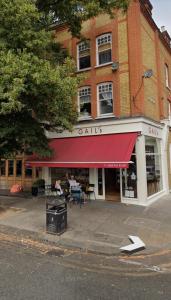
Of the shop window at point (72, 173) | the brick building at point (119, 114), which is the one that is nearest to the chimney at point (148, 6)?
the brick building at point (119, 114)

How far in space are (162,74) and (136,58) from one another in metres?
5.09

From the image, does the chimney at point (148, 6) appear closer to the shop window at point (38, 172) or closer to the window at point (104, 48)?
the window at point (104, 48)

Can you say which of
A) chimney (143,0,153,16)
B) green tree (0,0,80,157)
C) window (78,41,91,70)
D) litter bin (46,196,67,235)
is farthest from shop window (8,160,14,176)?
chimney (143,0,153,16)

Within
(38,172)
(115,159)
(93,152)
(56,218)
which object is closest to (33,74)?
(56,218)

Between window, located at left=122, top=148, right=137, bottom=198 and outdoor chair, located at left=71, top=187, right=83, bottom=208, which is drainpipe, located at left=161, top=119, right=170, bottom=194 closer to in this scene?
window, located at left=122, top=148, right=137, bottom=198

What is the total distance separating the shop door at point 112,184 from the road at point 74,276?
7.23 metres

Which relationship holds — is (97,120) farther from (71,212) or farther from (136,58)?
(71,212)

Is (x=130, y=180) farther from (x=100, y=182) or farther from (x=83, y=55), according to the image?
(x=83, y=55)

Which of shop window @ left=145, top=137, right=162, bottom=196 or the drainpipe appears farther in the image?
the drainpipe

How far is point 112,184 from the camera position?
14.7 m

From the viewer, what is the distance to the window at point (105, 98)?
1480 cm

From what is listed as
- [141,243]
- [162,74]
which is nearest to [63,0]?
[162,74]

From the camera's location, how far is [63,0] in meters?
11.9

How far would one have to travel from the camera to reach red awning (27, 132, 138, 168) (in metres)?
12.1
